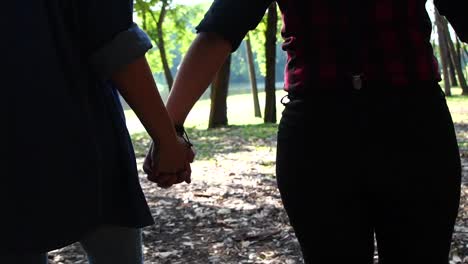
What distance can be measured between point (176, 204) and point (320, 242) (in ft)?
14.6

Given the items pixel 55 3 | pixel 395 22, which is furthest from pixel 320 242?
pixel 55 3

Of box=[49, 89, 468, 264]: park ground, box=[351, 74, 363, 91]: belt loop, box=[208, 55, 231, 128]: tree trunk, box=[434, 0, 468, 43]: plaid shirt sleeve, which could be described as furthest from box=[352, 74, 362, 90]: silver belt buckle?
box=[208, 55, 231, 128]: tree trunk

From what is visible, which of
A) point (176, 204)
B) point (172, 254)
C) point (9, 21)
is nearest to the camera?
point (9, 21)

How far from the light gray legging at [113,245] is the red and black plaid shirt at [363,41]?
63cm

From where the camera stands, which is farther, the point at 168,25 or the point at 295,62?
the point at 168,25

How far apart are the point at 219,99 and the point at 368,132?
564 inches

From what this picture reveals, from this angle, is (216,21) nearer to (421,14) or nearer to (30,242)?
(421,14)

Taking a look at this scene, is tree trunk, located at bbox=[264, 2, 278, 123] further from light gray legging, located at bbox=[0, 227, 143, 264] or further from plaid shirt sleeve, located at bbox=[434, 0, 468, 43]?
light gray legging, located at bbox=[0, 227, 143, 264]

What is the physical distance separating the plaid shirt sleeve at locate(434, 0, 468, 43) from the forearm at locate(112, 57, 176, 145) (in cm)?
83

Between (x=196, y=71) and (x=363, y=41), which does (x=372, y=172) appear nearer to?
(x=363, y=41)

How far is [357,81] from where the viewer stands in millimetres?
1573

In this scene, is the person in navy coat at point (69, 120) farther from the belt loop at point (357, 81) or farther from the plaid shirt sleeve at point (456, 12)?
the plaid shirt sleeve at point (456, 12)

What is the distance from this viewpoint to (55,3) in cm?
142

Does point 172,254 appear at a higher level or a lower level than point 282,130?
lower
